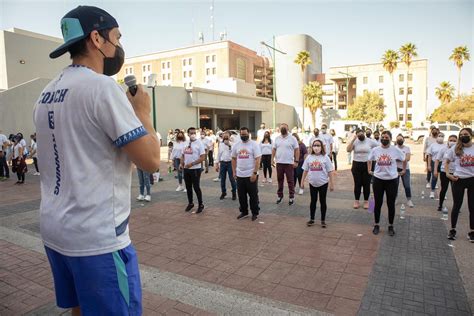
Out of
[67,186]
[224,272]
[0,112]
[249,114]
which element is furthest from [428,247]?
[249,114]

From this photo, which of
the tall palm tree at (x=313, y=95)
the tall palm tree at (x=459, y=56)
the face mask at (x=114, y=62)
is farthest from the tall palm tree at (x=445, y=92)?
the face mask at (x=114, y=62)

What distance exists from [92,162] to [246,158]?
631cm

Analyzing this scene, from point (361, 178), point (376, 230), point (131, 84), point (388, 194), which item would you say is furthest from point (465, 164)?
point (131, 84)

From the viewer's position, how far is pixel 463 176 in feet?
18.8

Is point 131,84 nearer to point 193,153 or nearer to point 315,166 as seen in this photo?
point 315,166

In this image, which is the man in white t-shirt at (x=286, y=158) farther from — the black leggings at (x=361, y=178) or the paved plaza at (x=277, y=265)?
the black leggings at (x=361, y=178)

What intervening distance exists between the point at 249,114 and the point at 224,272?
47993mm

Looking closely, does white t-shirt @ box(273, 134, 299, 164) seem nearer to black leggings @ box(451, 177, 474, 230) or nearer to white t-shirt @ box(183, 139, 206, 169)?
white t-shirt @ box(183, 139, 206, 169)

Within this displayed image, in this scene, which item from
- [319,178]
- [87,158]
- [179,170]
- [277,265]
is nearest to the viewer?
[87,158]

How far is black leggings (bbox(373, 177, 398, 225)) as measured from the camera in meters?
6.18

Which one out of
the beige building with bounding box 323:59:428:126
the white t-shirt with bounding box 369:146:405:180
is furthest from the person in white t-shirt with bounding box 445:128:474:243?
the beige building with bounding box 323:59:428:126

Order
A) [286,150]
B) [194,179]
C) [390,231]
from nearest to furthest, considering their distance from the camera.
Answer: [390,231], [194,179], [286,150]

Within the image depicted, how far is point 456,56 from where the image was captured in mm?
54094

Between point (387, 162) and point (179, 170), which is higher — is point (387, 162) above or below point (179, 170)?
above
